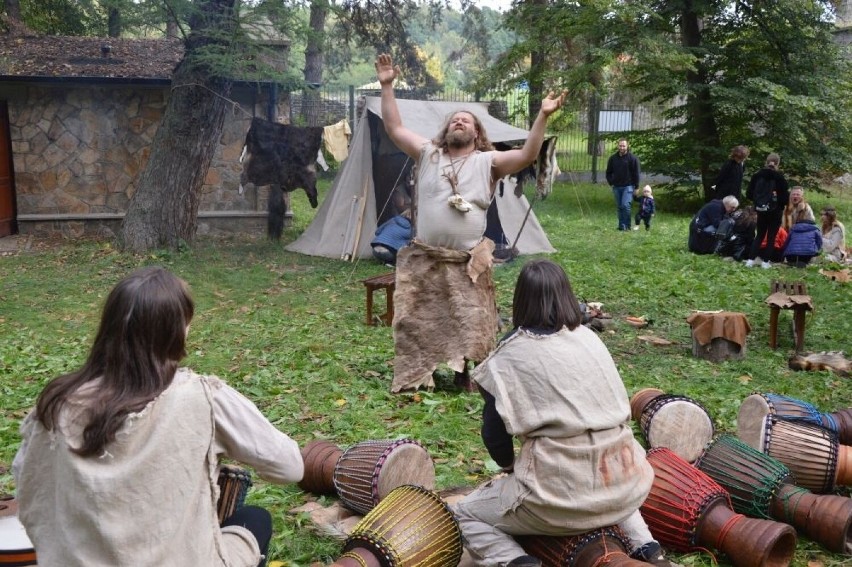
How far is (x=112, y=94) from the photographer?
48.2ft

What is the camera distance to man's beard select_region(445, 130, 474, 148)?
18.8 feet

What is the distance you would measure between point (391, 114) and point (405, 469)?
2.63 meters

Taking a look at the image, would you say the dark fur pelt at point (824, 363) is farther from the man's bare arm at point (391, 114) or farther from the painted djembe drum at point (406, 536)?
the painted djembe drum at point (406, 536)

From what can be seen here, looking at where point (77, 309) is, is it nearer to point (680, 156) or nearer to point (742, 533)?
point (742, 533)

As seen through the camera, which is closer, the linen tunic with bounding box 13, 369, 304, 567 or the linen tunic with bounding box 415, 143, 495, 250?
the linen tunic with bounding box 13, 369, 304, 567

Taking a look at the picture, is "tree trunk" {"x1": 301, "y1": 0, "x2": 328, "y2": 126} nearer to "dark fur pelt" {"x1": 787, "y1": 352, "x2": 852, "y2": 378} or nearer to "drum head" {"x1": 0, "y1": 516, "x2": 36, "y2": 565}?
"dark fur pelt" {"x1": 787, "y1": 352, "x2": 852, "y2": 378}

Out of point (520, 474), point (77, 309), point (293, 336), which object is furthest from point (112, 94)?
point (520, 474)

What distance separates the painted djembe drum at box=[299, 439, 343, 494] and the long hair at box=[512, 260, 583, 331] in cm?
152

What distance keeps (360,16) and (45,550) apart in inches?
566

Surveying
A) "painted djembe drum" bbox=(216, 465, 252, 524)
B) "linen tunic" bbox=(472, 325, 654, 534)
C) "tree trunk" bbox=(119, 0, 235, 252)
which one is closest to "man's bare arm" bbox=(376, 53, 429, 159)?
"linen tunic" bbox=(472, 325, 654, 534)

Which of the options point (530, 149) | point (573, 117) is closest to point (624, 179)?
point (573, 117)

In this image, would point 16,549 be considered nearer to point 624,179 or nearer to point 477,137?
point 477,137

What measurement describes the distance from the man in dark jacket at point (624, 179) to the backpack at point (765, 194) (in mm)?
3686

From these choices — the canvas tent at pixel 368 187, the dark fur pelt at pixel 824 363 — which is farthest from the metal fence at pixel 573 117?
the dark fur pelt at pixel 824 363
